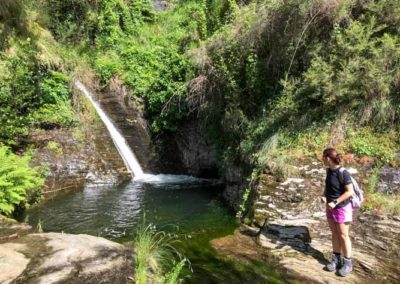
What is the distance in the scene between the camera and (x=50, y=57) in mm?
14430

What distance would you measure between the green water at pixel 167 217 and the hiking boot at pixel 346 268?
33.4 inches

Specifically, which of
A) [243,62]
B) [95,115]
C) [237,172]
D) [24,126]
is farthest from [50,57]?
[237,172]

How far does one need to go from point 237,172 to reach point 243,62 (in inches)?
119

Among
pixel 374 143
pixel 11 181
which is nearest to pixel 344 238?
pixel 374 143

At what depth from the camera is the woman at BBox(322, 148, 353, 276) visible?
18.2 ft

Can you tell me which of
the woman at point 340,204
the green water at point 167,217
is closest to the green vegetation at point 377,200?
the woman at point 340,204

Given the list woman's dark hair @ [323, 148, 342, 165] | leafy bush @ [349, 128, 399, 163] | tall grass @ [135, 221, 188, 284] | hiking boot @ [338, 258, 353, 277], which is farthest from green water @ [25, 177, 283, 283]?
leafy bush @ [349, 128, 399, 163]

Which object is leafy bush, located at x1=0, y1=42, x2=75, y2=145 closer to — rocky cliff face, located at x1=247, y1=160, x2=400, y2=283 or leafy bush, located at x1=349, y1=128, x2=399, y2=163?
rocky cliff face, located at x1=247, y1=160, x2=400, y2=283

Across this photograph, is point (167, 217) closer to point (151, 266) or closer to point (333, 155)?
point (151, 266)

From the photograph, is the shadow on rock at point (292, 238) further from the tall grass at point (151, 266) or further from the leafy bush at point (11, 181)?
the leafy bush at point (11, 181)

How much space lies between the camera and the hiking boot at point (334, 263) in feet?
18.6

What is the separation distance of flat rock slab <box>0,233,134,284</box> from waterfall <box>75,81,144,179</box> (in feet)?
25.5

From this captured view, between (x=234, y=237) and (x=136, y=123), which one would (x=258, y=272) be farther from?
(x=136, y=123)

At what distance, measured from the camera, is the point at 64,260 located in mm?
5043
